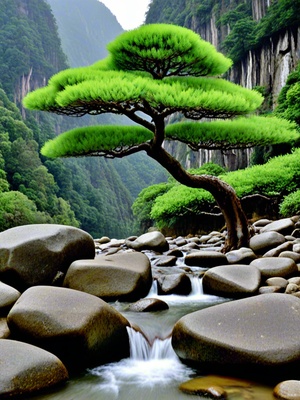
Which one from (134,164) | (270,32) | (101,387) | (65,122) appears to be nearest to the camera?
(101,387)

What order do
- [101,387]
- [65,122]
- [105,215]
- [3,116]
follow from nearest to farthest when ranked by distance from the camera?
[101,387] → [3,116] → [105,215] → [65,122]

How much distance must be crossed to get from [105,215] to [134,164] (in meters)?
38.3

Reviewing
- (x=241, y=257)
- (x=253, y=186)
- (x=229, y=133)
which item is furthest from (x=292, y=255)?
(x=253, y=186)

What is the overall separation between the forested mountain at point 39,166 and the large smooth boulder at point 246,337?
2282 cm

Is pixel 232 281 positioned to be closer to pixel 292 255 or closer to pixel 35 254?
pixel 292 255

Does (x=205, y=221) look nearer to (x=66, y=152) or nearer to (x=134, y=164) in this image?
(x=66, y=152)

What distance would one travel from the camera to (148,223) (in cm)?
2095

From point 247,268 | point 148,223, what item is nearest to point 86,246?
point 247,268

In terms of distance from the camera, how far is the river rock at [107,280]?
430 cm

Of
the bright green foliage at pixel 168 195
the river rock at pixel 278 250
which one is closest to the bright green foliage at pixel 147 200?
the bright green foliage at pixel 168 195

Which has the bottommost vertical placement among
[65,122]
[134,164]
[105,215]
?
[105,215]

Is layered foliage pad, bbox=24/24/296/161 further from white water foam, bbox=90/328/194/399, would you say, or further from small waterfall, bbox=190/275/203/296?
white water foam, bbox=90/328/194/399

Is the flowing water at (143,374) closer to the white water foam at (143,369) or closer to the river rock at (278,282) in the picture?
the white water foam at (143,369)

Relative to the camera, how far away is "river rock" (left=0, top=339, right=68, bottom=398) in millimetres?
2312
